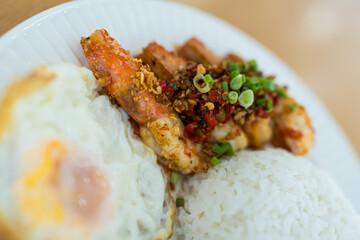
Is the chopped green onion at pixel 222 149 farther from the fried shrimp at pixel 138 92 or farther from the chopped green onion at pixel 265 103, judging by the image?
the chopped green onion at pixel 265 103

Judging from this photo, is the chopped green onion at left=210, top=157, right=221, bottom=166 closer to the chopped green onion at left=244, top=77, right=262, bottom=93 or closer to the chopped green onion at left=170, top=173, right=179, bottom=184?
the chopped green onion at left=170, top=173, right=179, bottom=184

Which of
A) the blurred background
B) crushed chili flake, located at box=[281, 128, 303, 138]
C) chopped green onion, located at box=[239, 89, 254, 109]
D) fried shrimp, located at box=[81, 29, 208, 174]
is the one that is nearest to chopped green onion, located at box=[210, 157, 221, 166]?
fried shrimp, located at box=[81, 29, 208, 174]

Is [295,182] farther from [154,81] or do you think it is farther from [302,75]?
[302,75]

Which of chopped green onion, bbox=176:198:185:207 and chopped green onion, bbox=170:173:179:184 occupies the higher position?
chopped green onion, bbox=170:173:179:184

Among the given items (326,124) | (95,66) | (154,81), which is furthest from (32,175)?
(326,124)

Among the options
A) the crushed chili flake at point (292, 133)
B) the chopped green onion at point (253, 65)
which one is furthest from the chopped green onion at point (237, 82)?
the crushed chili flake at point (292, 133)
